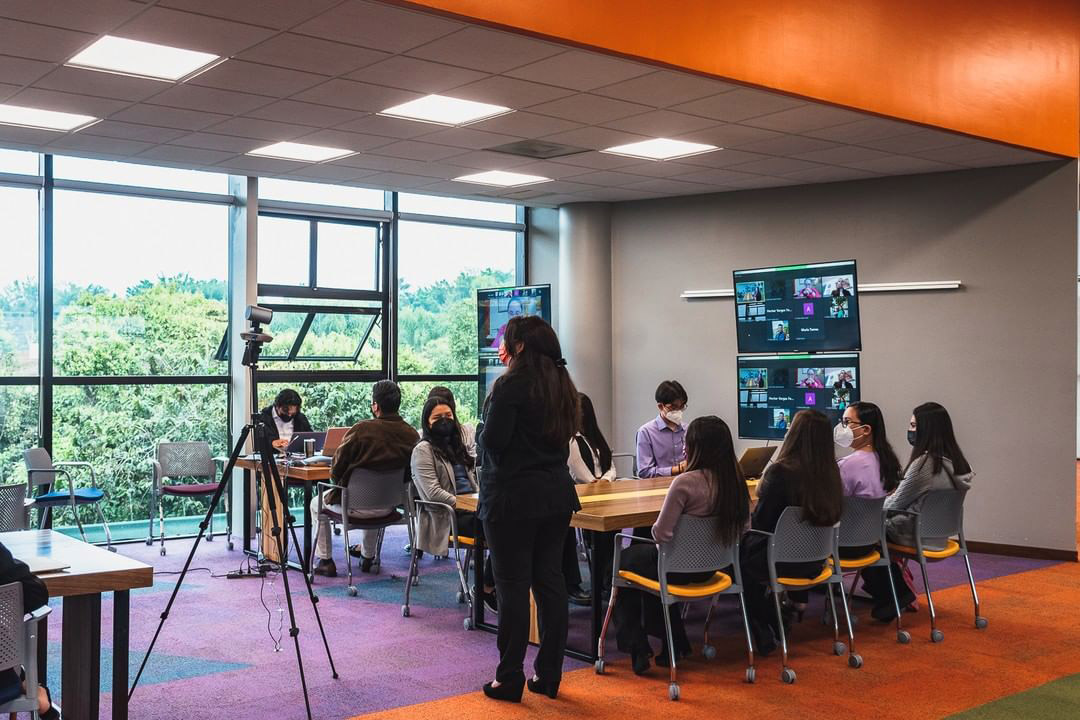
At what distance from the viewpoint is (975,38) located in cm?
733

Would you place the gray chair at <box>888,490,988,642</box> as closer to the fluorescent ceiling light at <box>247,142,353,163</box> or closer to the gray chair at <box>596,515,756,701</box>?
the gray chair at <box>596,515,756,701</box>

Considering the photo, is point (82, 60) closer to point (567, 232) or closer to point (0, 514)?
point (0, 514)

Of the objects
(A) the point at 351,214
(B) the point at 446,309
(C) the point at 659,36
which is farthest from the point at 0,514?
(B) the point at 446,309

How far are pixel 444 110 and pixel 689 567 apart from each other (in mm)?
3302

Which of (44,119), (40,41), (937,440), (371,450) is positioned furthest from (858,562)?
(44,119)

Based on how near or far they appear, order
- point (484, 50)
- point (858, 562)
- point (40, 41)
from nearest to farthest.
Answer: point (40, 41), point (484, 50), point (858, 562)

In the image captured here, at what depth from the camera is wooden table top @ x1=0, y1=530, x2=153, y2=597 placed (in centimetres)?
315

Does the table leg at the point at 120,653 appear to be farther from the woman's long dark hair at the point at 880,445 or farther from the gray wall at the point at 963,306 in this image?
the gray wall at the point at 963,306

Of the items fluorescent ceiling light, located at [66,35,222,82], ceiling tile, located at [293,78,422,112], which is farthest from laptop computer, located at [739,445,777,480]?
fluorescent ceiling light, located at [66,35,222,82]

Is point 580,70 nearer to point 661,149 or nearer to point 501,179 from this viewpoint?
point 661,149

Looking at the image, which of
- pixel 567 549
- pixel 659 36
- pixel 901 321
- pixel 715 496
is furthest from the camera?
pixel 901 321

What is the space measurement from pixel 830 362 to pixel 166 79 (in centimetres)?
505

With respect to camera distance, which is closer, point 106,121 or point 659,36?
point 659,36

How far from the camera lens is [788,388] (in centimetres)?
841
